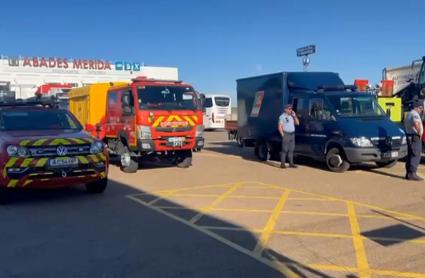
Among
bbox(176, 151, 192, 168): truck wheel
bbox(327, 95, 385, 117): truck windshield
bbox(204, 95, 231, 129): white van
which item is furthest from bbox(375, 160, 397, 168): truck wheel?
bbox(204, 95, 231, 129): white van

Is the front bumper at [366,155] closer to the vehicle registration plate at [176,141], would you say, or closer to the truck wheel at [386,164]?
the truck wheel at [386,164]

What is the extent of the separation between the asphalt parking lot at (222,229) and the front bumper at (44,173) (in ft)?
1.43

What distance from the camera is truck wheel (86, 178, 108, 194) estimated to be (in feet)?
30.9

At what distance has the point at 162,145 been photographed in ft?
40.4

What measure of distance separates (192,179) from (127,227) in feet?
15.5

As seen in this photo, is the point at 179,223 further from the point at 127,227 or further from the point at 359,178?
the point at 359,178

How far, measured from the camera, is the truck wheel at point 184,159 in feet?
44.1

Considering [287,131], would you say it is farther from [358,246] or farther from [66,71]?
[66,71]

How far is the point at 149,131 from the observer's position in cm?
1211

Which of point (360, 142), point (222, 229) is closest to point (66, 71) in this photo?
point (360, 142)

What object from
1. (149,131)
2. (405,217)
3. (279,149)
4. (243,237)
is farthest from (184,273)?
(279,149)

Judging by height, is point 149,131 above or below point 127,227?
above

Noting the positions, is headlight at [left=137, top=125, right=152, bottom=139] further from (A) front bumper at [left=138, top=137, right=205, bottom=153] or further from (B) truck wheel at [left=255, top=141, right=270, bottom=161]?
(B) truck wheel at [left=255, top=141, right=270, bottom=161]

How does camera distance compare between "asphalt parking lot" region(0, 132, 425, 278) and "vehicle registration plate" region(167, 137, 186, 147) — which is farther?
"vehicle registration plate" region(167, 137, 186, 147)
